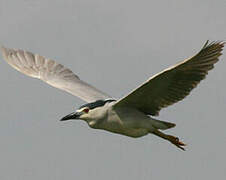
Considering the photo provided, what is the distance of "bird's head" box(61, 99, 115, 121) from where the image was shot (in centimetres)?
1444

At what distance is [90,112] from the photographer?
14531mm

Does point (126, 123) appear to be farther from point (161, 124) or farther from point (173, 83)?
point (173, 83)

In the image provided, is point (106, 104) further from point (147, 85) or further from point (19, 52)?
point (19, 52)

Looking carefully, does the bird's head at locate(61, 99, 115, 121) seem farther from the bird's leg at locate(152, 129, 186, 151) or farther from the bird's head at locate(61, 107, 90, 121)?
the bird's leg at locate(152, 129, 186, 151)

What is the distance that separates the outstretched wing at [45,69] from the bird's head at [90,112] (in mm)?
2618

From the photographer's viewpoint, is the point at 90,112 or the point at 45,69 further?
the point at 45,69

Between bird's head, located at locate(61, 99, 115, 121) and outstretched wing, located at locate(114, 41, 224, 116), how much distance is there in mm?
300

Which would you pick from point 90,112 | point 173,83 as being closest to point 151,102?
point 173,83

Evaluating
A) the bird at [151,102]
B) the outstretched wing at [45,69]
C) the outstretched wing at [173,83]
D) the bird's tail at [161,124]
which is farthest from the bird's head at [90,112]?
the outstretched wing at [45,69]

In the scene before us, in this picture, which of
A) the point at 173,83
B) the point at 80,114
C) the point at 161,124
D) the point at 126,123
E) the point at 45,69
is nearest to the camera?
the point at 173,83

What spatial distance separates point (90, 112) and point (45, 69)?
4.59 metres

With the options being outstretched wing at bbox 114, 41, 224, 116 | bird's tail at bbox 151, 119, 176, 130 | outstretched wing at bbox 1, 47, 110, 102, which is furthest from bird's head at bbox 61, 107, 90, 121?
outstretched wing at bbox 1, 47, 110, 102

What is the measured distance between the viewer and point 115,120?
1441 cm

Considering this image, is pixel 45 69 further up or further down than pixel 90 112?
further up
